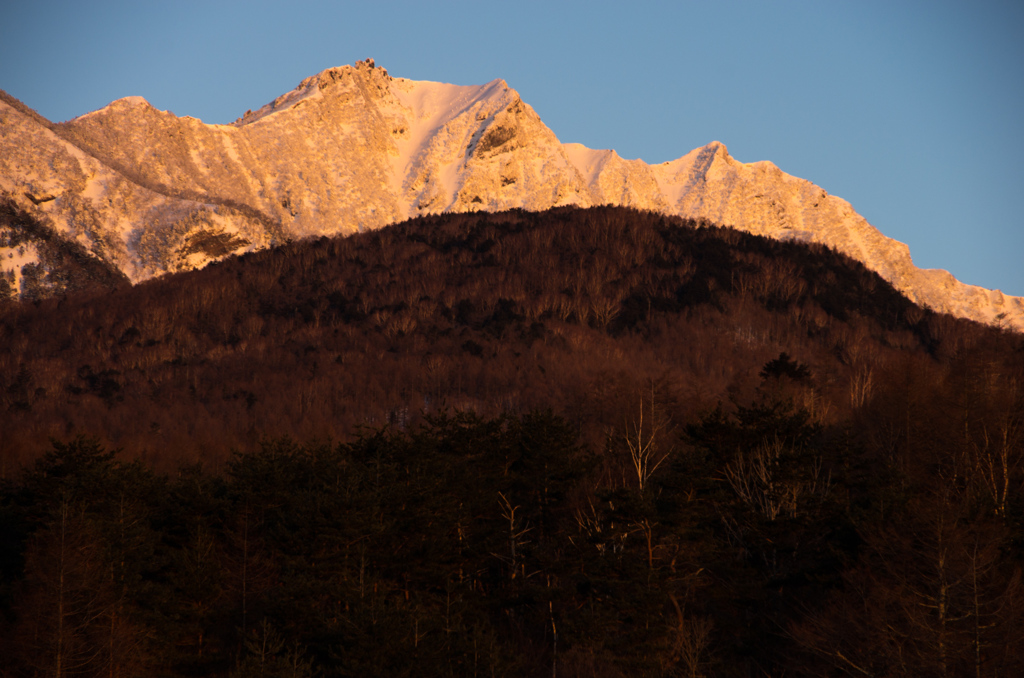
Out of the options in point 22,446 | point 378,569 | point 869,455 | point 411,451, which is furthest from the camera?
point 22,446

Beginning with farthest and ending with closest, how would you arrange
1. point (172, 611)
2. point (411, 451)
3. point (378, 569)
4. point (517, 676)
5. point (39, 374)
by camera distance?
point (39, 374) → point (411, 451) → point (378, 569) → point (172, 611) → point (517, 676)

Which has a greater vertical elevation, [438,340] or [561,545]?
[438,340]

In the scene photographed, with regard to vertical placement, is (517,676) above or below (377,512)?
below

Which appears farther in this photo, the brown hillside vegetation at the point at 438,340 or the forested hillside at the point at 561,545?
the brown hillside vegetation at the point at 438,340

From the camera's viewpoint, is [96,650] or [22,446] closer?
[96,650]

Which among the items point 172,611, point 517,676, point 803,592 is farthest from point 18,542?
point 803,592

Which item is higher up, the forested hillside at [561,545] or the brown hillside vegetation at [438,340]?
the brown hillside vegetation at [438,340]

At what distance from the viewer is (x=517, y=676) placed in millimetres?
42125

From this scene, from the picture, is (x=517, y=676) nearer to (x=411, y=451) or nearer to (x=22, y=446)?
(x=411, y=451)

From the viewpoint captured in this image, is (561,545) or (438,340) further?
(438,340)

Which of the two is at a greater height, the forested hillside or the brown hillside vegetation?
the brown hillside vegetation

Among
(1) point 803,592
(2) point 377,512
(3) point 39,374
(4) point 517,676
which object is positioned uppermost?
(3) point 39,374

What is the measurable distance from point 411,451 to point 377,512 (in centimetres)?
777

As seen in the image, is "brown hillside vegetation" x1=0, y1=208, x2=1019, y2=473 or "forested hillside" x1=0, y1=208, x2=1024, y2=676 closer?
"forested hillside" x1=0, y1=208, x2=1024, y2=676
